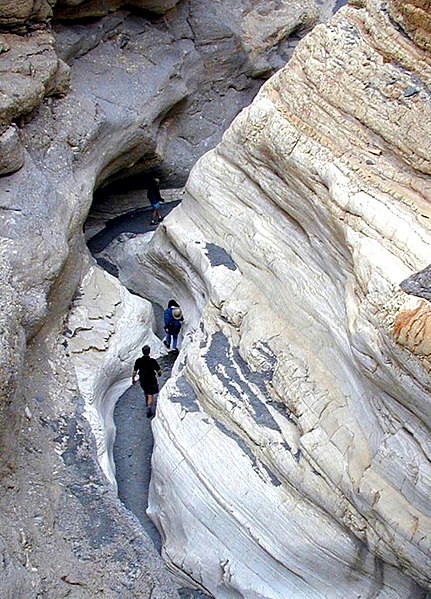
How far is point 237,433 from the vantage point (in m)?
6.57

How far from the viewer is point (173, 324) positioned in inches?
334

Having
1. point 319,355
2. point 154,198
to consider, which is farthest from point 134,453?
point 154,198

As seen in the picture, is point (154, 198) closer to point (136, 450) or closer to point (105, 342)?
point (105, 342)

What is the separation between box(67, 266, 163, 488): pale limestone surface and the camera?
24.0 feet

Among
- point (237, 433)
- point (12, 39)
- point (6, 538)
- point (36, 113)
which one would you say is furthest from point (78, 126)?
point (6, 538)

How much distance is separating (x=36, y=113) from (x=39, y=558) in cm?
463

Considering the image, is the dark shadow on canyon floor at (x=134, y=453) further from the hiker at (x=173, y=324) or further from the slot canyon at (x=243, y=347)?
the hiker at (x=173, y=324)

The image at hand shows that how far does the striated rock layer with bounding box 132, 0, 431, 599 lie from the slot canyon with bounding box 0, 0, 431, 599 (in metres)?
0.02

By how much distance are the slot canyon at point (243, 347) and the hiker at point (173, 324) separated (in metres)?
0.08

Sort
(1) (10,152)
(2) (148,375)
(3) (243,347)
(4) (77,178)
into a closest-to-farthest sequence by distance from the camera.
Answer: (3) (243,347)
(1) (10,152)
(2) (148,375)
(4) (77,178)

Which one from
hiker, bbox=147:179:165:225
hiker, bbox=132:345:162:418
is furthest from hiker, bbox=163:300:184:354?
hiker, bbox=147:179:165:225

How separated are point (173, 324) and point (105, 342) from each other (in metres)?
0.83

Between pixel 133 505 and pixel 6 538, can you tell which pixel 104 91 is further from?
pixel 6 538

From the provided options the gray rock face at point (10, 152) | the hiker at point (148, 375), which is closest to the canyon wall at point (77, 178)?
the gray rock face at point (10, 152)
